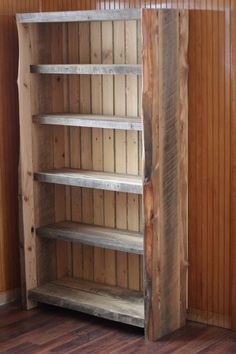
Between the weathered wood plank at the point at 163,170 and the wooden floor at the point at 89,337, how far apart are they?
12 centimetres

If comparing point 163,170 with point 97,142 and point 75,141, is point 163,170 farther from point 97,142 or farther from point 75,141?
point 75,141

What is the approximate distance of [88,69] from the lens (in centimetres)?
449

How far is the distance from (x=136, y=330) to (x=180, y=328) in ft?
0.86

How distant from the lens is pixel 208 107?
4398mm

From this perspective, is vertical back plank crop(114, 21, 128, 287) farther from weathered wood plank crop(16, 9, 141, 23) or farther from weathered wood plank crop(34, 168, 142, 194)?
weathered wood plank crop(16, 9, 141, 23)

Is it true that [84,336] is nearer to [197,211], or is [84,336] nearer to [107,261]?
[107,261]

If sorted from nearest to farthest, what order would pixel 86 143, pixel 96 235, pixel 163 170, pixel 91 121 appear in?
pixel 163 170 < pixel 91 121 < pixel 96 235 < pixel 86 143

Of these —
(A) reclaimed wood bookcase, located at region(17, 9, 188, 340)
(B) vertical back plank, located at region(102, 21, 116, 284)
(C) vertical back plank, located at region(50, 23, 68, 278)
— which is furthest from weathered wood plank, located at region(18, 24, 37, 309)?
(B) vertical back plank, located at region(102, 21, 116, 284)

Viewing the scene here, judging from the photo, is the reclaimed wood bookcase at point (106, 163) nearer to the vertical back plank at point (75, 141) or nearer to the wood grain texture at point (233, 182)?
the vertical back plank at point (75, 141)

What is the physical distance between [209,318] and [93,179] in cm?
107

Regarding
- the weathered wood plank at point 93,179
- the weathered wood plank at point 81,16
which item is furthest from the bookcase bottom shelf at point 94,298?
the weathered wood plank at point 81,16

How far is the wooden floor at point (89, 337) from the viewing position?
424cm

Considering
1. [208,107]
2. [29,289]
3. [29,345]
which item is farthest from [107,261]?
[208,107]

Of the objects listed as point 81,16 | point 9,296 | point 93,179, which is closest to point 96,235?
point 93,179
